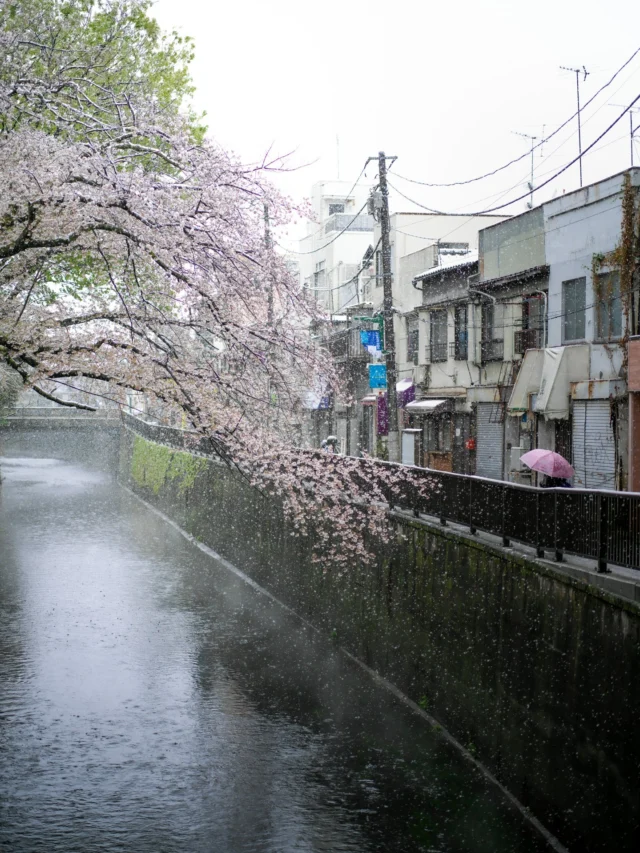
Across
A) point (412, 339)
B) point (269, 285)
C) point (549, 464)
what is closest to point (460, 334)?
point (412, 339)

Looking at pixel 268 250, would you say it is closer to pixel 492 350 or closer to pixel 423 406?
pixel 492 350

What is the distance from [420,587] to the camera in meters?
14.7

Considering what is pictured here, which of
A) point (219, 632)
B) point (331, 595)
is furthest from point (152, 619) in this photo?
point (331, 595)

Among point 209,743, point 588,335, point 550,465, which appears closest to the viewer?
point 209,743

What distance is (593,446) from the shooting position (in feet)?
76.5

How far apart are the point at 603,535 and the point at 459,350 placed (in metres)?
22.4

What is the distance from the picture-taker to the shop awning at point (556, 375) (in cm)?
2406

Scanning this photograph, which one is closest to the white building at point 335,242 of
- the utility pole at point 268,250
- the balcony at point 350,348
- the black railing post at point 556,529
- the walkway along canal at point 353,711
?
the balcony at point 350,348

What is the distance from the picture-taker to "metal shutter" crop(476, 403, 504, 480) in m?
29.2

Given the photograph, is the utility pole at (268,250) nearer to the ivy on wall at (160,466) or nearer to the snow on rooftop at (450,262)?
the snow on rooftop at (450,262)

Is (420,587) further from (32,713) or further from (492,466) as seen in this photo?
(492,466)

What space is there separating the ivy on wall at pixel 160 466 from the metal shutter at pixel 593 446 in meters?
13.6

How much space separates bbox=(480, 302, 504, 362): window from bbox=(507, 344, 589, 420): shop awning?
336cm

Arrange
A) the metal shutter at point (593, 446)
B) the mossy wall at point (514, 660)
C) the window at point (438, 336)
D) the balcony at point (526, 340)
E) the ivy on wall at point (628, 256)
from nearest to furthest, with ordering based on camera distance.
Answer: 1. the mossy wall at point (514, 660)
2. the ivy on wall at point (628, 256)
3. the metal shutter at point (593, 446)
4. the balcony at point (526, 340)
5. the window at point (438, 336)
